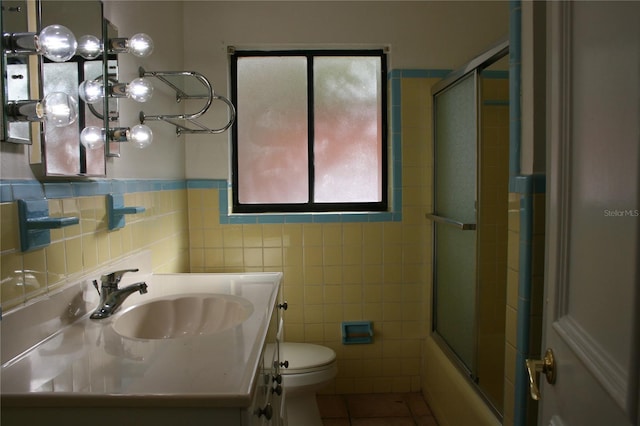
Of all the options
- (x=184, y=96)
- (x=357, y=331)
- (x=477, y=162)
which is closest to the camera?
(x=477, y=162)

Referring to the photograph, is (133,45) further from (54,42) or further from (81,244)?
(81,244)

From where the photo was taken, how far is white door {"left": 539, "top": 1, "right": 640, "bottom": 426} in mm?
492

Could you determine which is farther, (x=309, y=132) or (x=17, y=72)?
(x=309, y=132)

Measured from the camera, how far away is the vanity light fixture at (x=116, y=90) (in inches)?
46.3

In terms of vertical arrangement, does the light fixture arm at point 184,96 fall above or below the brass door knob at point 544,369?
above

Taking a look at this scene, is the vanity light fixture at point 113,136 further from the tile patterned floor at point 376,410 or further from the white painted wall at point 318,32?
the tile patterned floor at point 376,410

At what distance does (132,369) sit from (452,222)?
59.6 inches

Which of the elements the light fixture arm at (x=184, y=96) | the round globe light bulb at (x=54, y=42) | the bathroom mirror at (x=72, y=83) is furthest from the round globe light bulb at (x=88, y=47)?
the light fixture arm at (x=184, y=96)

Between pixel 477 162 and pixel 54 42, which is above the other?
pixel 54 42

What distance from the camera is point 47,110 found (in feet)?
2.84

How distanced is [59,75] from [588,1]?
119 centimetres

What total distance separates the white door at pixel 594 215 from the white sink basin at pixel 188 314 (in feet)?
2.75

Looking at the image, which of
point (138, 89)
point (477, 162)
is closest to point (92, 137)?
point (138, 89)

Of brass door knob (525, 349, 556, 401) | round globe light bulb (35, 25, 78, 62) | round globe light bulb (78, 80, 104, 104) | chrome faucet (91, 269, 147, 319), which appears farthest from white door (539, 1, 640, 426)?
round globe light bulb (78, 80, 104, 104)
